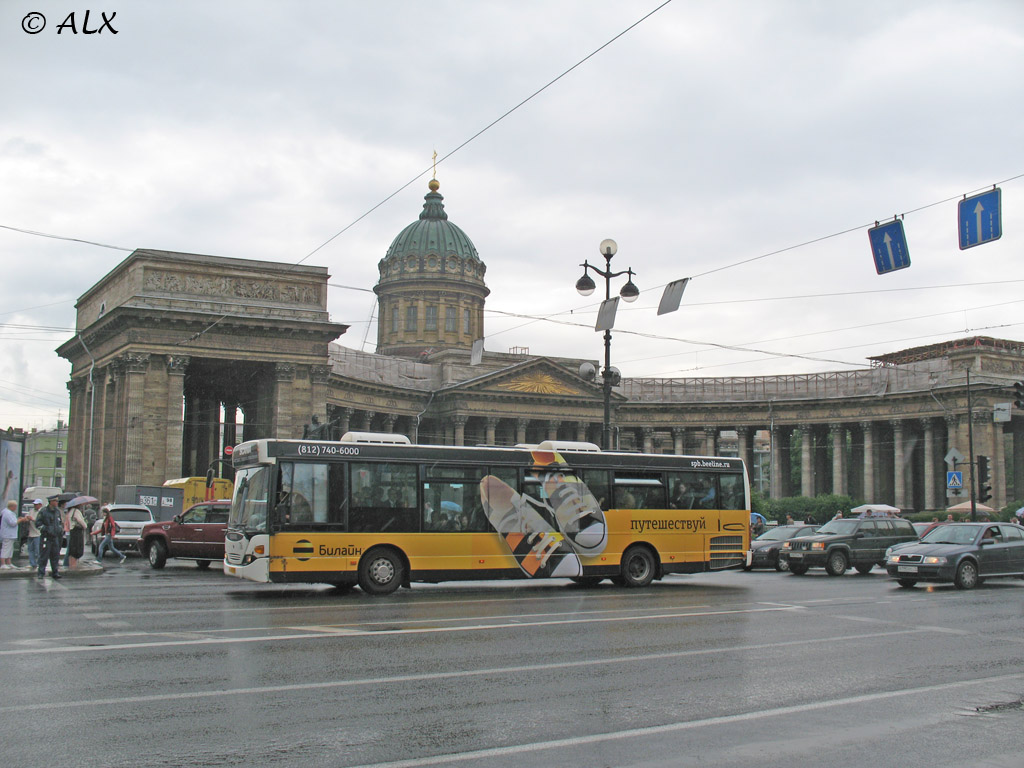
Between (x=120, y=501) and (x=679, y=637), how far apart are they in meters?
34.4

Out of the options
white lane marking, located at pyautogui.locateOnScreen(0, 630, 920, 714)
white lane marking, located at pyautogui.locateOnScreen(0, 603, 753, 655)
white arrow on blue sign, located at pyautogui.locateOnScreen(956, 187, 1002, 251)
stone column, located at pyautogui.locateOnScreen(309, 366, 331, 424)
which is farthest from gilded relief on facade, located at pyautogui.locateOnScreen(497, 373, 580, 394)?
white lane marking, located at pyautogui.locateOnScreen(0, 630, 920, 714)

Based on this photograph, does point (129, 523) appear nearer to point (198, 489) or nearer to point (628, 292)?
point (198, 489)

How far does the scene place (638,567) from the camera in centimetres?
2078

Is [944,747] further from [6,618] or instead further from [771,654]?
[6,618]

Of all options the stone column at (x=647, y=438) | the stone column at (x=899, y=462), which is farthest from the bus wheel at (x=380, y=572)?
the stone column at (x=647, y=438)

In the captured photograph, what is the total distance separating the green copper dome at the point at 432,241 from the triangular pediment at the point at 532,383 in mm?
15580

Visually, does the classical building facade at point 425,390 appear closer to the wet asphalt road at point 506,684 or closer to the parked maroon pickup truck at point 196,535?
the parked maroon pickup truck at point 196,535

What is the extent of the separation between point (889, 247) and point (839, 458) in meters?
57.1

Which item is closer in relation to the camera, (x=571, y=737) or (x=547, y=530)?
(x=571, y=737)

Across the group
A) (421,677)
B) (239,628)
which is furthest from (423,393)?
(421,677)

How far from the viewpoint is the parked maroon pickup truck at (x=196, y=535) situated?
2673 cm

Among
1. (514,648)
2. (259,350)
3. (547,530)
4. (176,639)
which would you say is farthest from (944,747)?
(259,350)

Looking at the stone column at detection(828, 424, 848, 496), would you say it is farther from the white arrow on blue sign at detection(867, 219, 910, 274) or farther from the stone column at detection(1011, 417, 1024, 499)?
the white arrow on blue sign at detection(867, 219, 910, 274)

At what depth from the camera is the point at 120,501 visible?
41.7 m
